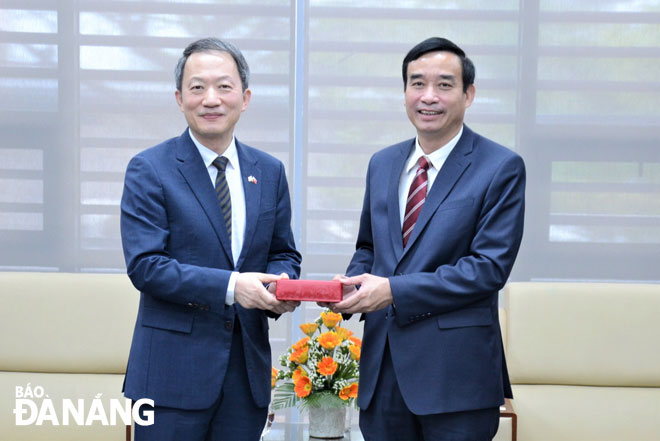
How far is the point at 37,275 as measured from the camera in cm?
349

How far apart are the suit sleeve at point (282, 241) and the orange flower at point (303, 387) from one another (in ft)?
3.28

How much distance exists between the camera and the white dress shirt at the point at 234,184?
6.55 feet

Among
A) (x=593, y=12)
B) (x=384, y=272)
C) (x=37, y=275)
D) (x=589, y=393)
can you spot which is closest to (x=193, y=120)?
(x=384, y=272)

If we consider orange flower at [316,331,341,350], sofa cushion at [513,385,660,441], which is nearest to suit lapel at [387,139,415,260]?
orange flower at [316,331,341,350]

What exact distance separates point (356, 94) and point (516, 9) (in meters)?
0.91

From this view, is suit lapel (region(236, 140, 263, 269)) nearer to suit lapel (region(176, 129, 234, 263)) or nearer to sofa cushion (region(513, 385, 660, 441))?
suit lapel (region(176, 129, 234, 263))

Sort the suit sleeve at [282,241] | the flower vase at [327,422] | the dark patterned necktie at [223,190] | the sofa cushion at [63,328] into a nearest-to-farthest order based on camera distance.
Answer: the dark patterned necktie at [223,190] → the suit sleeve at [282,241] → the flower vase at [327,422] → the sofa cushion at [63,328]

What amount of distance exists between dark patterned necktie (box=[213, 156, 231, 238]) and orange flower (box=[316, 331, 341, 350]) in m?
1.18

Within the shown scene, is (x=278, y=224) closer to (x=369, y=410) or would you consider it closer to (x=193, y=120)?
(x=193, y=120)

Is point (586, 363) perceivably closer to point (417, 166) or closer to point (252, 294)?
point (417, 166)

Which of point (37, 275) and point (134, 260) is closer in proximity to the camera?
point (134, 260)

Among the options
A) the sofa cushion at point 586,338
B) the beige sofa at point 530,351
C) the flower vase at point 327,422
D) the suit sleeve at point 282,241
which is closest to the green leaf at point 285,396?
the flower vase at point 327,422

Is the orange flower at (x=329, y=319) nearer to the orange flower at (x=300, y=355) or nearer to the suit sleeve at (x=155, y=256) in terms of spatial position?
the orange flower at (x=300, y=355)

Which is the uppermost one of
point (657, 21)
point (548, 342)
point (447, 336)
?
point (657, 21)
